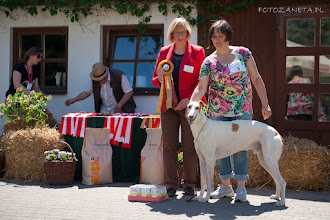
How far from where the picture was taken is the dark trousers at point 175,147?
6.10 metres

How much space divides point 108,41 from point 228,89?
4197mm

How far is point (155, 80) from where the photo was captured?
6.13 metres

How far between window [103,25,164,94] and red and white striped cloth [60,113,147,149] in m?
1.68

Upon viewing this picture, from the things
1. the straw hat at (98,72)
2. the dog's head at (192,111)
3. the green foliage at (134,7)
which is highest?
the green foliage at (134,7)

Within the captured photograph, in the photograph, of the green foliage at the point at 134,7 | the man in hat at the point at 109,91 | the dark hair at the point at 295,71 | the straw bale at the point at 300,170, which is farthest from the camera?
the green foliage at the point at 134,7

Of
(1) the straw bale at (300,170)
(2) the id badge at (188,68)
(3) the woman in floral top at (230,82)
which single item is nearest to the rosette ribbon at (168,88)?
(2) the id badge at (188,68)

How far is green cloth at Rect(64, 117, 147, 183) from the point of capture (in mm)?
7289

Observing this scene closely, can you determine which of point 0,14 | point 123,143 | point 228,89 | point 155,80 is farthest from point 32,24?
point 228,89

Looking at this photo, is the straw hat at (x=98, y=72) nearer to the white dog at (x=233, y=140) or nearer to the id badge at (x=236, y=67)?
the white dog at (x=233, y=140)

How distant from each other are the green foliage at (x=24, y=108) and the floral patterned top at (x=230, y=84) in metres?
3.37

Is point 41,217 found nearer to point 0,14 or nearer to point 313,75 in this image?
point 313,75

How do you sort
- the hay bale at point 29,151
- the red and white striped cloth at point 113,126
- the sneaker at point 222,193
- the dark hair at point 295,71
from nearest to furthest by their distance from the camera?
the sneaker at point 222,193, the red and white striped cloth at point 113,126, the hay bale at point 29,151, the dark hair at point 295,71

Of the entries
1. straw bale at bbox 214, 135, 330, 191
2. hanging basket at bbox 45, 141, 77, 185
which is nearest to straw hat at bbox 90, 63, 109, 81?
hanging basket at bbox 45, 141, 77, 185

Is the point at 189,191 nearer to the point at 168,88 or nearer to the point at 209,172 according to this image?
the point at 209,172
